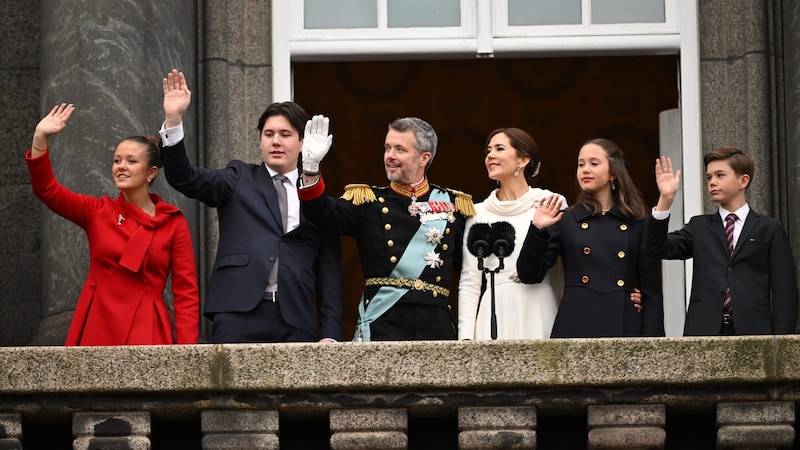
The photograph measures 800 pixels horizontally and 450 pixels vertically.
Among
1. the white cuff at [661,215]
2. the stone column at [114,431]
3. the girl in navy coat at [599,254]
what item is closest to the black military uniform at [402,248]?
the girl in navy coat at [599,254]

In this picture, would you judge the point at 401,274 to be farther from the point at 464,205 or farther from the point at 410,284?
A: the point at 464,205

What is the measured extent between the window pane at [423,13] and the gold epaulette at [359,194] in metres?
2.48

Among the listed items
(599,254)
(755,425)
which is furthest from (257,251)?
Result: (755,425)

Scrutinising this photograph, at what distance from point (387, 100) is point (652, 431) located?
10.4 metres

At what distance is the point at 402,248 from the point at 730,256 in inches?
64.3

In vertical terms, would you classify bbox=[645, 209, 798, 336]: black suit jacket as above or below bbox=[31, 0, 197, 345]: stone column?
below

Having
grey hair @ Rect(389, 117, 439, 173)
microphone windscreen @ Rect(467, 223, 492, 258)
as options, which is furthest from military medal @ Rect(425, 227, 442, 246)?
grey hair @ Rect(389, 117, 439, 173)

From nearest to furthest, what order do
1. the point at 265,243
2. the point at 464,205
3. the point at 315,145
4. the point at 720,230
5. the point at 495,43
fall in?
1. the point at 315,145
2. the point at 265,243
3. the point at 720,230
4. the point at 464,205
5. the point at 495,43

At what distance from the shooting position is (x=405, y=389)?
822 centimetres

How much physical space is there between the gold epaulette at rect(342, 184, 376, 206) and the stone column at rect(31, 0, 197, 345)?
177 centimetres

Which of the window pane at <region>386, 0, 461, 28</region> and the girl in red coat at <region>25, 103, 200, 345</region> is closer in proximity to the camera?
the girl in red coat at <region>25, 103, 200, 345</region>

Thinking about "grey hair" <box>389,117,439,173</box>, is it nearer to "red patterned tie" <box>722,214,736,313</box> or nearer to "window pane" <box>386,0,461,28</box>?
"red patterned tie" <box>722,214,736,313</box>

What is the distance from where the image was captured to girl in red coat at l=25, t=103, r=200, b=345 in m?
9.34

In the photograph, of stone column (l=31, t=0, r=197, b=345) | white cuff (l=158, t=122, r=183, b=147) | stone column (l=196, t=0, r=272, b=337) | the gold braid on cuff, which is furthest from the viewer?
stone column (l=196, t=0, r=272, b=337)
